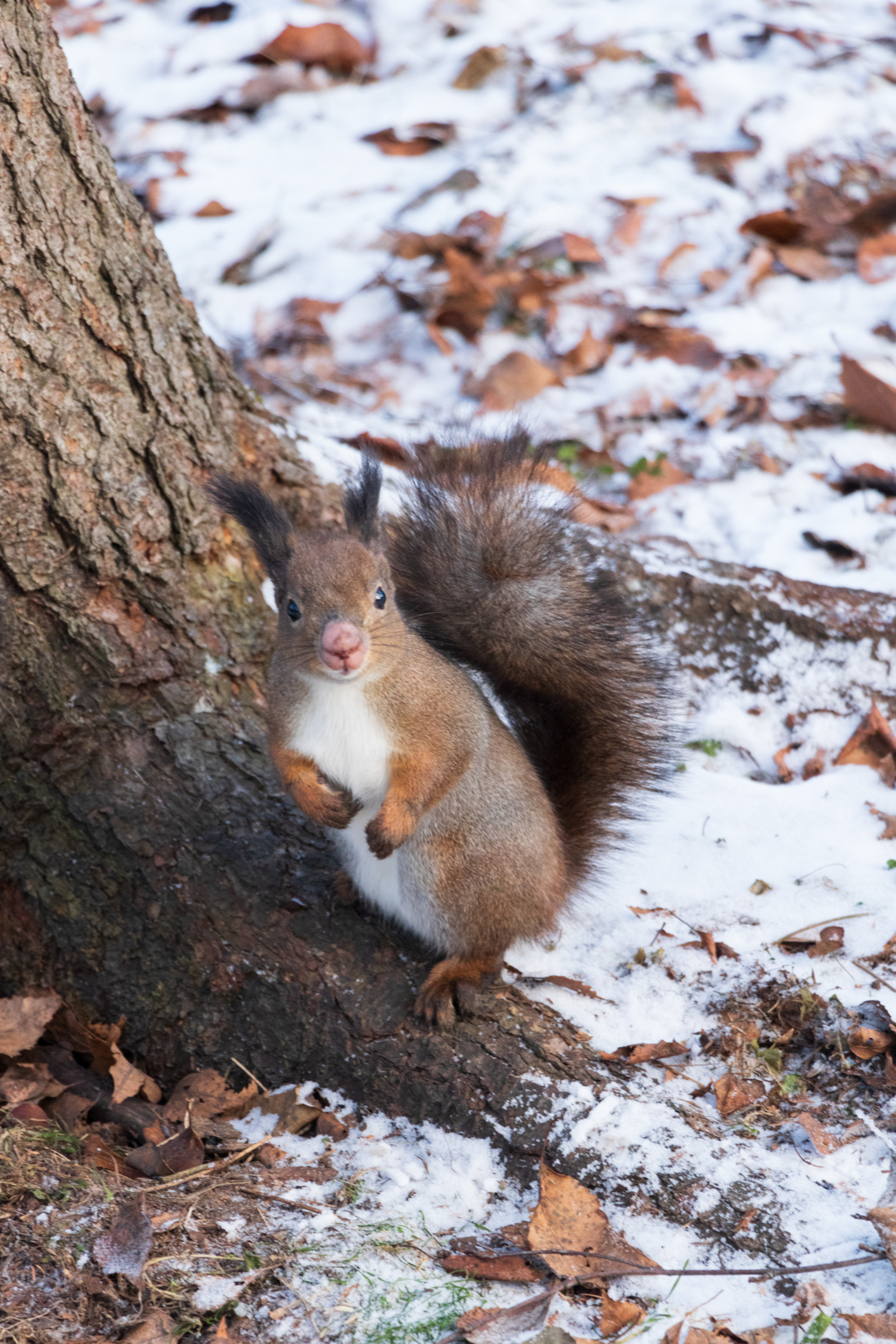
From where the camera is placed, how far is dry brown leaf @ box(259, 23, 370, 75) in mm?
5477

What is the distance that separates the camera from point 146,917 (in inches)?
95.6

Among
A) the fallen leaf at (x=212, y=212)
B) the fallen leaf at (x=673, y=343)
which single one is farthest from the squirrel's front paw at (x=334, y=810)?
the fallen leaf at (x=212, y=212)

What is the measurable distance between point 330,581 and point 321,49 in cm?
443

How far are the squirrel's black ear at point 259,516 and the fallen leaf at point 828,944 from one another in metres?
1.34

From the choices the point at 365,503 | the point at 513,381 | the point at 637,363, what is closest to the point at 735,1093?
the point at 365,503

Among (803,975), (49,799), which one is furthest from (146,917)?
(803,975)

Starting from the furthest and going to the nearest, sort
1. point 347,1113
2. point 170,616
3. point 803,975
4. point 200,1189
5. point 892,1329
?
point 170,616, point 803,975, point 347,1113, point 200,1189, point 892,1329

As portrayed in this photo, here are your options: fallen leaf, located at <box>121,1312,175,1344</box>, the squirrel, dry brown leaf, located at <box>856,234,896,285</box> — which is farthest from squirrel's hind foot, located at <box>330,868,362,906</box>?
dry brown leaf, located at <box>856,234,896,285</box>

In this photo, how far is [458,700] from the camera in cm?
234

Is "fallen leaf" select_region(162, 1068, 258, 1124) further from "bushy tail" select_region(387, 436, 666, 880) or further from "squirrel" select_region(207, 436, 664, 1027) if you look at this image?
"bushy tail" select_region(387, 436, 666, 880)

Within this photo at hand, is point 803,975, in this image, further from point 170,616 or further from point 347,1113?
point 170,616

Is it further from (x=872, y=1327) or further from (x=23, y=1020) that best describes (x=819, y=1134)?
(x=23, y=1020)

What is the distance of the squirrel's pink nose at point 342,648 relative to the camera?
2053mm

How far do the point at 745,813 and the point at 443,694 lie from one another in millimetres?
1001
